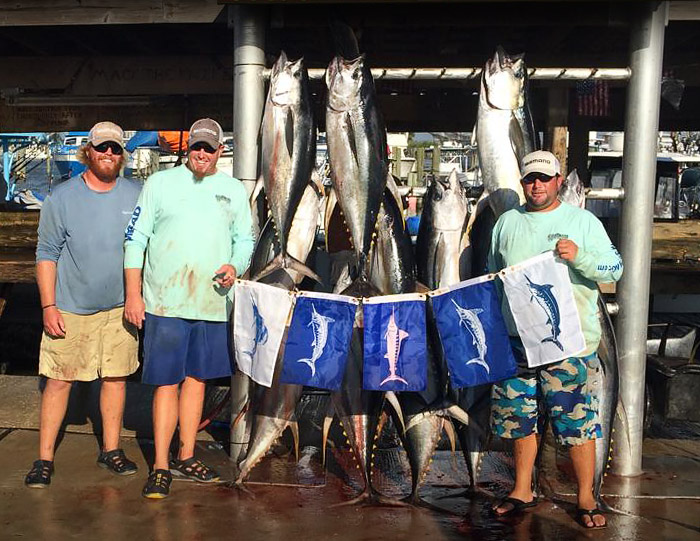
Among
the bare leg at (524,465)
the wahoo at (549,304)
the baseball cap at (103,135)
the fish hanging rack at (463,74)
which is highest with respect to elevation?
the fish hanging rack at (463,74)

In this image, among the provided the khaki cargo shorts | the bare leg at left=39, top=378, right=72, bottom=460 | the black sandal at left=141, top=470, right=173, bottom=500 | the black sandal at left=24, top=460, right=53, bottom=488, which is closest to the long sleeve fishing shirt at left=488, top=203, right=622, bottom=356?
the black sandal at left=141, top=470, right=173, bottom=500

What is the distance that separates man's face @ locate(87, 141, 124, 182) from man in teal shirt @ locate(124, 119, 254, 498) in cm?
24

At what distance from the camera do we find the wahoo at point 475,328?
3842mm

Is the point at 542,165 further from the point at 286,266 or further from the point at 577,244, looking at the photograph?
the point at 286,266

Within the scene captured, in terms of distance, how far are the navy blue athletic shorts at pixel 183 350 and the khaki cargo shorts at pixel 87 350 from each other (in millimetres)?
205

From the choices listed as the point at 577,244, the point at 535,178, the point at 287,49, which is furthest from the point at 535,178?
the point at 287,49

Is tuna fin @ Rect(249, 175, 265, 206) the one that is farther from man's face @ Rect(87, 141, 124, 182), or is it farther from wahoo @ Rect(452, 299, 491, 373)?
wahoo @ Rect(452, 299, 491, 373)

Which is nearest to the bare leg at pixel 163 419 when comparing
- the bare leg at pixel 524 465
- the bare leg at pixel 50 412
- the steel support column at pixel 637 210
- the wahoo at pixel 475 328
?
the bare leg at pixel 50 412

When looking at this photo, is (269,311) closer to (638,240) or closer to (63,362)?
(63,362)

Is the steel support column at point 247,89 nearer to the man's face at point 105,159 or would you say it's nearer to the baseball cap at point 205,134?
the baseball cap at point 205,134

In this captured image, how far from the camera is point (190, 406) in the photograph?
4.12 metres

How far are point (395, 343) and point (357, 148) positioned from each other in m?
0.97

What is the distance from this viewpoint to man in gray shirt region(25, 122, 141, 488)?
4027mm

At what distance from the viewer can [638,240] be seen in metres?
4.29
